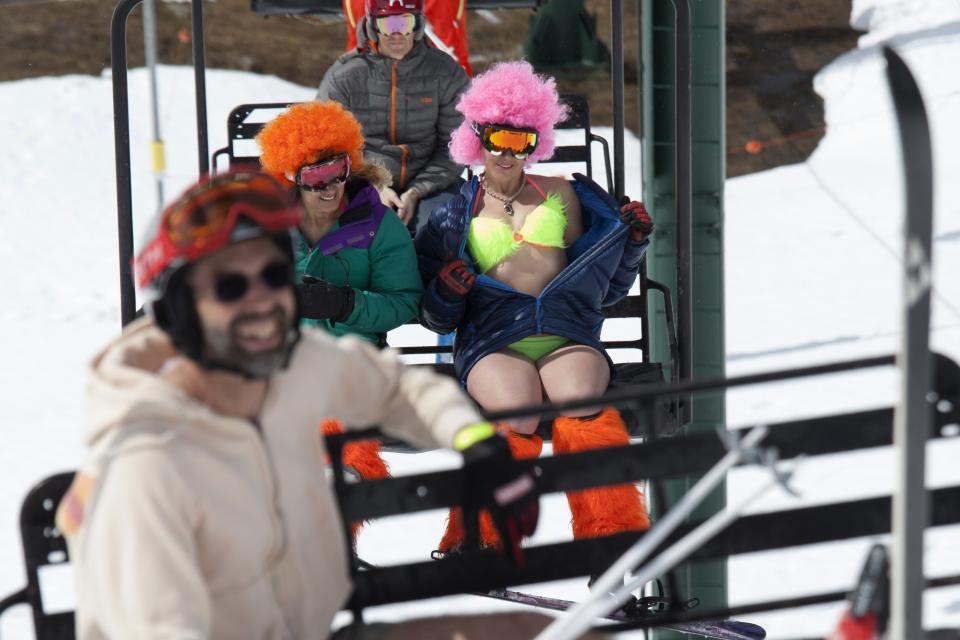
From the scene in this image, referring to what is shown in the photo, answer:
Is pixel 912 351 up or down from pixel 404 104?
down

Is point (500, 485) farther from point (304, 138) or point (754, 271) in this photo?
point (754, 271)

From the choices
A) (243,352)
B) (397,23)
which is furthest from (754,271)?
(243,352)

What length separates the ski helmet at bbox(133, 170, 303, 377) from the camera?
88.6 inches

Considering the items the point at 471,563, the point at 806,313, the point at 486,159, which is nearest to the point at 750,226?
the point at 806,313

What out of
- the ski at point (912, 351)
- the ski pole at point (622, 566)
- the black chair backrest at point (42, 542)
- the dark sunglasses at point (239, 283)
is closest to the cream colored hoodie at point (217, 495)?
the dark sunglasses at point (239, 283)

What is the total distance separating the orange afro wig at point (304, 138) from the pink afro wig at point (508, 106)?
35 cm

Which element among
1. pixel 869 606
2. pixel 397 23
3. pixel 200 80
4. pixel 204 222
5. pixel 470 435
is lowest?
pixel 869 606

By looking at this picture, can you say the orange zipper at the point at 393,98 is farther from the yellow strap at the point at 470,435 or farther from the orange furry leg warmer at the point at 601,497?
the yellow strap at the point at 470,435

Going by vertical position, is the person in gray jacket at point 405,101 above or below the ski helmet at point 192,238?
above

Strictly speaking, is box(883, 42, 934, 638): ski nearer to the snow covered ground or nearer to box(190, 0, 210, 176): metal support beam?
box(190, 0, 210, 176): metal support beam

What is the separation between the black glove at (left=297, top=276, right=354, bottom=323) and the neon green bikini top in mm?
450

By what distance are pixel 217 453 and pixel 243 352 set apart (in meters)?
0.17

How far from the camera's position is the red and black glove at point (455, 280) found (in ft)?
13.4

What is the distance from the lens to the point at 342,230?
4.24 meters
